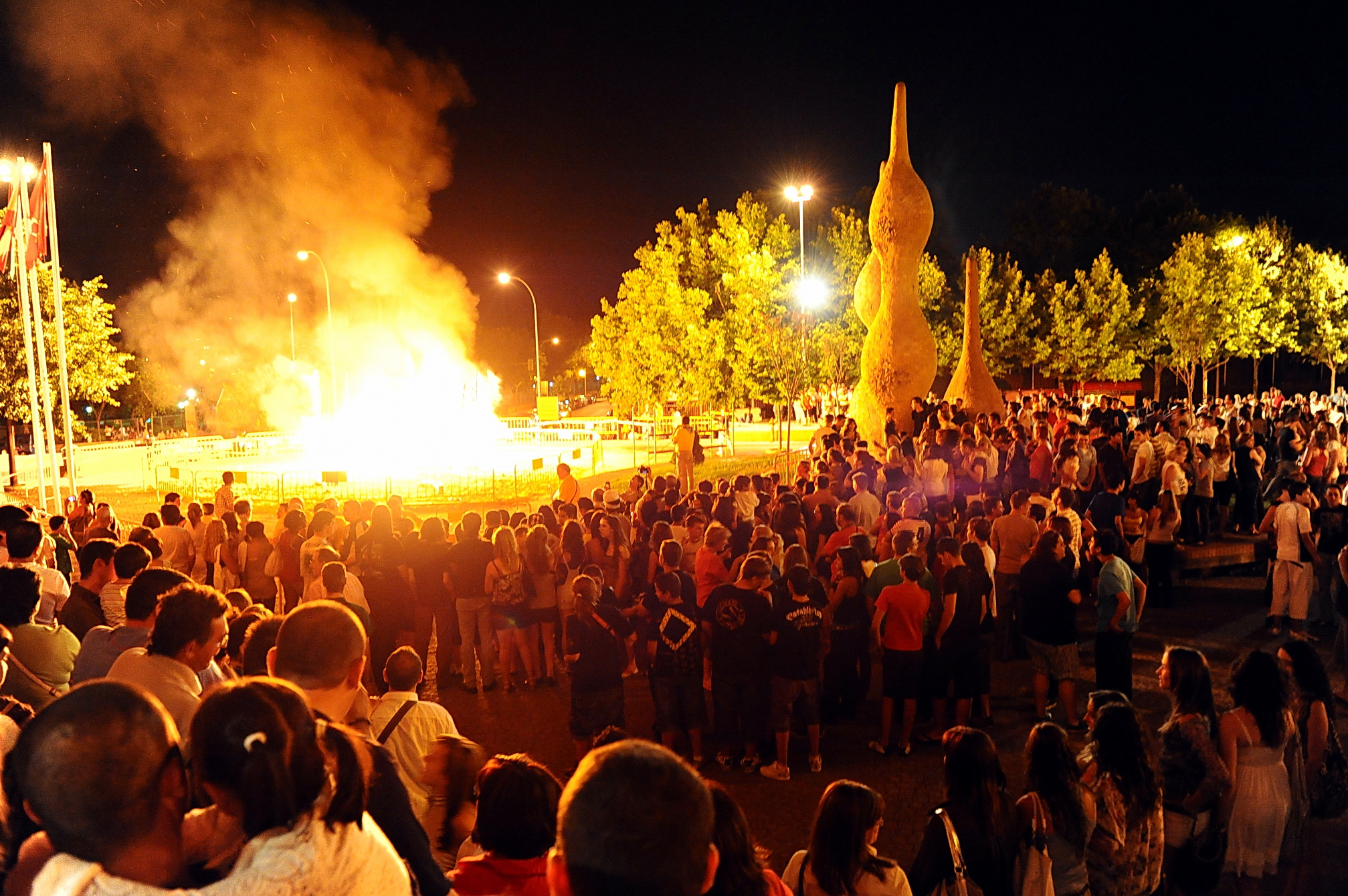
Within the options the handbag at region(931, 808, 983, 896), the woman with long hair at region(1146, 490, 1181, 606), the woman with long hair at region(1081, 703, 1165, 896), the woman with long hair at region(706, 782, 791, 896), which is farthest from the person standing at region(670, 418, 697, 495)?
the woman with long hair at region(706, 782, 791, 896)

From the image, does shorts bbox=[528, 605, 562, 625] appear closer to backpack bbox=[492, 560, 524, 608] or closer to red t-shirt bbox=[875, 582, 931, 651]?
backpack bbox=[492, 560, 524, 608]

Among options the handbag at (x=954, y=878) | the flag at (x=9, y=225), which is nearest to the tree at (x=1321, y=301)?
Result: the flag at (x=9, y=225)

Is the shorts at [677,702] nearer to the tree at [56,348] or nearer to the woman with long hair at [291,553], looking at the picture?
the woman with long hair at [291,553]

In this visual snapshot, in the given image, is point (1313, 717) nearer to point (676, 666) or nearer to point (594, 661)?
point (676, 666)

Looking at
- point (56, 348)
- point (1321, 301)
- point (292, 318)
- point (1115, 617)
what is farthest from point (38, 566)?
point (1321, 301)

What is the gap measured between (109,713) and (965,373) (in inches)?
885

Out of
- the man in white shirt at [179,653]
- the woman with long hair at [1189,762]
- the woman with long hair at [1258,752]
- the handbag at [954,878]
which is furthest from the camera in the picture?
the woman with long hair at [1258,752]

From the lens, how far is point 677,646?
6957mm

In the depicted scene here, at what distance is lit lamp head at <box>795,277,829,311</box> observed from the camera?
25141mm

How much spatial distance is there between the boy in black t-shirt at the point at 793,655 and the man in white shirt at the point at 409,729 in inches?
130

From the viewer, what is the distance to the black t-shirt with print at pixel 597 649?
22.0 ft

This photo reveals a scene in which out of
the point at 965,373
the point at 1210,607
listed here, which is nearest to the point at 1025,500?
the point at 1210,607

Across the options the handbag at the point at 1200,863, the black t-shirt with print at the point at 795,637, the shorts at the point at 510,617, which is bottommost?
the handbag at the point at 1200,863

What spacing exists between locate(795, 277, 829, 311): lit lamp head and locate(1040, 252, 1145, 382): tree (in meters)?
19.7
